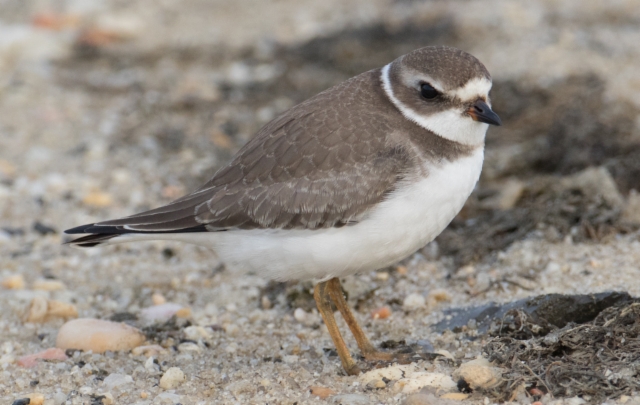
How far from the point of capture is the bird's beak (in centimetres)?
499

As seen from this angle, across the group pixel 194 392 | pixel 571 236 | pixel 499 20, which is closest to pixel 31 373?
pixel 194 392

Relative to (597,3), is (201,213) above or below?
below

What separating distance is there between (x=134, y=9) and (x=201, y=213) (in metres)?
8.77

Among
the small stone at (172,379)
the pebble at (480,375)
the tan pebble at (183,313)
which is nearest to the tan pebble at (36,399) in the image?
the small stone at (172,379)

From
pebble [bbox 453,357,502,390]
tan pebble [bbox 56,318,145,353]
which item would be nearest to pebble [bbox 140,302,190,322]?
tan pebble [bbox 56,318,145,353]

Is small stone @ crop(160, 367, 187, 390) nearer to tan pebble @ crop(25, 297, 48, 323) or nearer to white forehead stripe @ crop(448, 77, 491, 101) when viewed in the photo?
tan pebble @ crop(25, 297, 48, 323)

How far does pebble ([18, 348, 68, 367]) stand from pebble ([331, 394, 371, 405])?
1.93m

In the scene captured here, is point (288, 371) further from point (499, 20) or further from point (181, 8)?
point (181, 8)

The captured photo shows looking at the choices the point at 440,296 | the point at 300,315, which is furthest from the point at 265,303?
the point at 440,296

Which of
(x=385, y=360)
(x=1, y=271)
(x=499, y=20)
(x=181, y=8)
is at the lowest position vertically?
(x=385, y=360)

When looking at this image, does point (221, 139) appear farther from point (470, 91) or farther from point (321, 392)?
point (321, 392)

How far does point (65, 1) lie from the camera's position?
13.2 metres

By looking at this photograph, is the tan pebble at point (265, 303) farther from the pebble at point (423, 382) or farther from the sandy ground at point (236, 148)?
the pebble at point (423, 382)

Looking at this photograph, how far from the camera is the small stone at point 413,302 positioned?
605 cm
